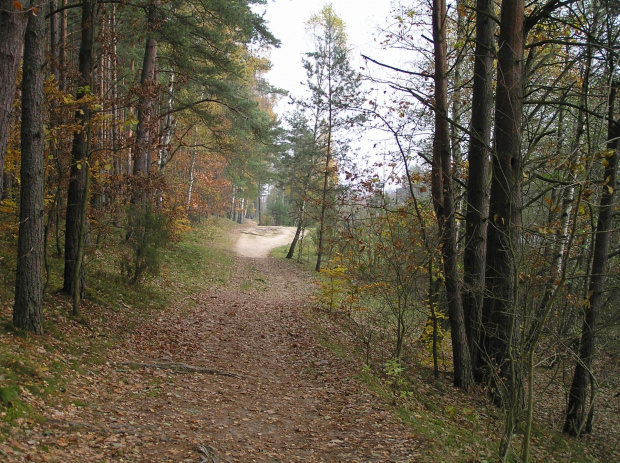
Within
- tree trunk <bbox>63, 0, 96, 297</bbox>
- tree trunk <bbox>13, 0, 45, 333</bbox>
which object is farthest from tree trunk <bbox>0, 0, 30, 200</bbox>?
tree trunk <bbox>63, 0, 96, 297</bbox>

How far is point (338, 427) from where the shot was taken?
5512 mm

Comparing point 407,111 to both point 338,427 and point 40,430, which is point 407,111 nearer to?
point 338,427

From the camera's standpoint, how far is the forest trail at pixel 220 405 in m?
4.34

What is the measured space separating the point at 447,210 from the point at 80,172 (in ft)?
22.4

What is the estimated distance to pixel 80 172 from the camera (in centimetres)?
778

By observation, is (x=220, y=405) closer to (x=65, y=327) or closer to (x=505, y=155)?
(x=65, y=327)

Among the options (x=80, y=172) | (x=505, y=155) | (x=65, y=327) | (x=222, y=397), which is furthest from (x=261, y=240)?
(x=505, y=155)

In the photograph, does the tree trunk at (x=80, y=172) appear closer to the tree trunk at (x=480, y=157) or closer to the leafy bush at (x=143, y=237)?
the leafy bush at (x=143, y=237)

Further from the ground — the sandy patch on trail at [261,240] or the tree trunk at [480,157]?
the tree trunk at [480,157]

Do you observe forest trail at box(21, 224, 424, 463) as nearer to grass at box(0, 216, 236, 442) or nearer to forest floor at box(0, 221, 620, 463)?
forest floor at box(0, 221, 620, 463)

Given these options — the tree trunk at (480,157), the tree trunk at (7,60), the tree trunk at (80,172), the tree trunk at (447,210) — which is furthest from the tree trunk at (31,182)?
the tree trunk at (480,157)

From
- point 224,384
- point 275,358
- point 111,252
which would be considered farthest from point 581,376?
point 111,252

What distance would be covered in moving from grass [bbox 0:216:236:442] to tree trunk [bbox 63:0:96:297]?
423 mm

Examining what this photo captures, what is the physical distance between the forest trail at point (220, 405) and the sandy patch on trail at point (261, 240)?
1649 centimetres
